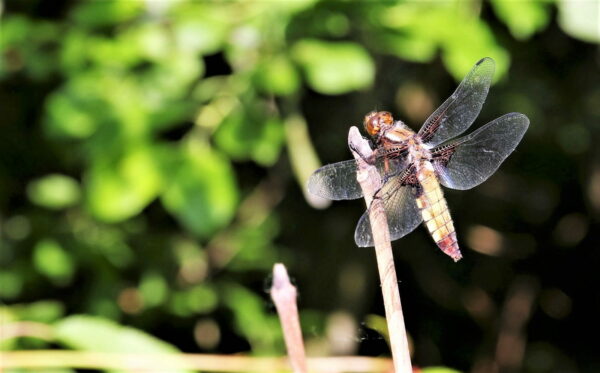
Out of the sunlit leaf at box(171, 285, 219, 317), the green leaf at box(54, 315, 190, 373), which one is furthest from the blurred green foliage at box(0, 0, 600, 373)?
the sunlit leaf at box(171, 285, 219, 317)

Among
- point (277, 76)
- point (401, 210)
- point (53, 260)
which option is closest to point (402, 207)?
point (401, 210)

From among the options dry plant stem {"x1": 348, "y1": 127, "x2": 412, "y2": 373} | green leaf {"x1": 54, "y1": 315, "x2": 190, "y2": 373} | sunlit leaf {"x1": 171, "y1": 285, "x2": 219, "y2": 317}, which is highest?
sunlit leaf {"x1": 171, "y1": 285, "x2": 219, "y2": 317}

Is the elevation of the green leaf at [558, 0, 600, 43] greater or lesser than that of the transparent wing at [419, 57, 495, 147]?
greater

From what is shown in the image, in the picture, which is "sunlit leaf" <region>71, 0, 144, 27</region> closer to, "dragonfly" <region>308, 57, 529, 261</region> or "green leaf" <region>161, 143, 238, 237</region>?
"green leaf" <region>161, 143, 238, 237</region>

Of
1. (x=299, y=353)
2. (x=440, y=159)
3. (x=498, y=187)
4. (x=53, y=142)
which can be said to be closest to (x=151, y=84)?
(x=53, y=142)

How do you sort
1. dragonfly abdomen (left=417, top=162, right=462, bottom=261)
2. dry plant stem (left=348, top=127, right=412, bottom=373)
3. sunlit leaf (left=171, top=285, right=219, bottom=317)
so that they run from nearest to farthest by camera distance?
dry plant stem (left=348, top=127, right=412, bottom=373)
dragonfly abdomen (left=417, top=162, right=462, bottom=261)
sunlit leaf (left=171, top=285, right=219, bottom=317)

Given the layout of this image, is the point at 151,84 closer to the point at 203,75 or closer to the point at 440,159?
the point at 203,75

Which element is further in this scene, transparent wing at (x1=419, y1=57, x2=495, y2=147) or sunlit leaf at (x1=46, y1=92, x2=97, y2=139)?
sunlit leaf at (x1=46, y1=92, x2=97, y2=139)
